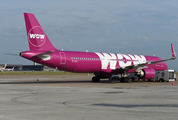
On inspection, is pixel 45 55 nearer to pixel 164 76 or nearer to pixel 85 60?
pixel 85 60

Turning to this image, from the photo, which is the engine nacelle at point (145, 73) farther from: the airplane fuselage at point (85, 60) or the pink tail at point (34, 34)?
the pink tail at point (34, 34)

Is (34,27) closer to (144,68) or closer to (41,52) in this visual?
(41,52)

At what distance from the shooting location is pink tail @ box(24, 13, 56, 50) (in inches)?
1180

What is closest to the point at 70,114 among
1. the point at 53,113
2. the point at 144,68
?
the point at 53,113

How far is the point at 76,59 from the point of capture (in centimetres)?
3238

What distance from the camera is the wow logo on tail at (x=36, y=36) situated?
30078 mm

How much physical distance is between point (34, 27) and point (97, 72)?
458 inches

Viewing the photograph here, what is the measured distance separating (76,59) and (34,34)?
6.36 meters

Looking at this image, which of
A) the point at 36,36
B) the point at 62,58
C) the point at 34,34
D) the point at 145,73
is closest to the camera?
the point at 34,34

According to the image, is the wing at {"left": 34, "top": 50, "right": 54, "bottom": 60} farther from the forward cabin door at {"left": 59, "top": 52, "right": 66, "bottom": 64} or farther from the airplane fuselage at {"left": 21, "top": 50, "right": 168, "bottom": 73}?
the forward cabin door at {"left": 59, "top": 52, "right": 66, "bottom": 64}

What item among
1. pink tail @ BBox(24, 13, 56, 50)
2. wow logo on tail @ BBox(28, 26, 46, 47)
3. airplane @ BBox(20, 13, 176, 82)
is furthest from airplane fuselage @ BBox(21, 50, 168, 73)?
wow logo on tail @ BBox(28, 26, 46, 47)

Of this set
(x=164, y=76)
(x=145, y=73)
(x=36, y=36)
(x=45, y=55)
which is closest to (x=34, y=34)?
Result: (x=36, y=36)

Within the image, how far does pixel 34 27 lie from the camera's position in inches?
1190

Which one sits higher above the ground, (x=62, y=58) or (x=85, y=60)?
(x=62, y=58)
